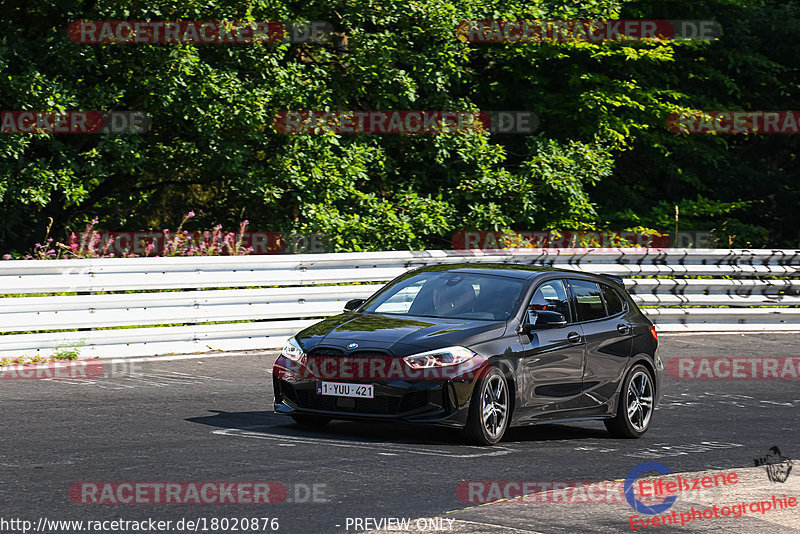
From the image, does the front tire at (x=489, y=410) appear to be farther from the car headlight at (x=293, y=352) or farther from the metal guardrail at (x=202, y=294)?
the metal guardrail at (x=202, y=294)

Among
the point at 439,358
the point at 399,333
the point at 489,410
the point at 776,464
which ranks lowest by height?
the point at 776,464

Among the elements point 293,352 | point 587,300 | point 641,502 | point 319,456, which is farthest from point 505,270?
point 641,502

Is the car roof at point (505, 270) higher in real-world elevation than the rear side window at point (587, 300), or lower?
higher

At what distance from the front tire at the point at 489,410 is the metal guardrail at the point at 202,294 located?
19.4 feet

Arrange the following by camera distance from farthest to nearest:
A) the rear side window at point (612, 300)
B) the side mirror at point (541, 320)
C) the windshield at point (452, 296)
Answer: the rear side window at point (612, 300), the windshield at point (452, 296), the side mirror at point (541, 320)

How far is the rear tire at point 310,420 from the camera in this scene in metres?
9.79

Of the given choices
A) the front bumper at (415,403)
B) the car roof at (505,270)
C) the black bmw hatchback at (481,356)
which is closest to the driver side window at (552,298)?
the black bmw hatchback at (481,356)

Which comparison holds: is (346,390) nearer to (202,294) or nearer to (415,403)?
(415,403)

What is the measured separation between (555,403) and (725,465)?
161cm

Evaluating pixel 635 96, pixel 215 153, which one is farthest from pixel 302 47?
pixel 635 96

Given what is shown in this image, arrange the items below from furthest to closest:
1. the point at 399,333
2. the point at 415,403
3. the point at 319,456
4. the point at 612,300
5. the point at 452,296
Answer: the point at 612,300
the point at 452,296
the point at 399,333
the point at 415,403
the point at 319,456

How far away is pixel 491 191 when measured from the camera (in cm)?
2530

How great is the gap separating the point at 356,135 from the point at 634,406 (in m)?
13.8

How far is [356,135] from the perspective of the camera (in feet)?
78.7
